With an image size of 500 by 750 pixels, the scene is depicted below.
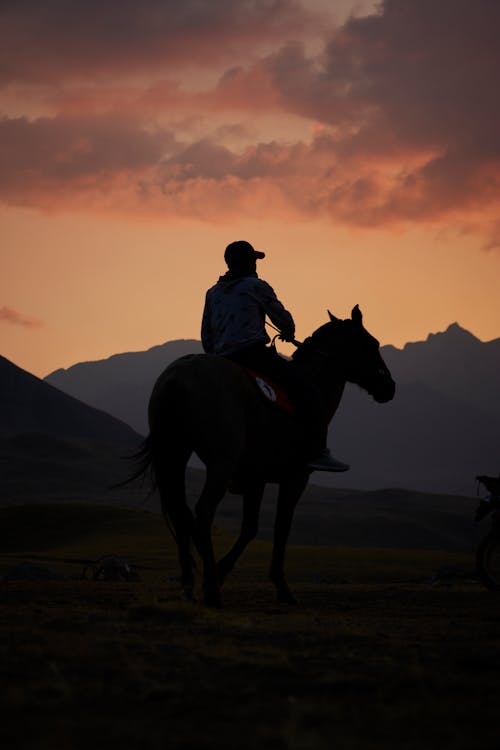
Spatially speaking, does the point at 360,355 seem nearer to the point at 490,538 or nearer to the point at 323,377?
the point at 323,377

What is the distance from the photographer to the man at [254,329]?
448 inches

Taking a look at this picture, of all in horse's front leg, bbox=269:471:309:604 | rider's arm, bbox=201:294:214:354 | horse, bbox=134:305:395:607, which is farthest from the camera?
rider's arm, bbox=201:294:214:354

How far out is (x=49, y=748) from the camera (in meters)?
3.82

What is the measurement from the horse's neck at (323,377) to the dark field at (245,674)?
225 cm

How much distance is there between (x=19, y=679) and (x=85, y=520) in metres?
51.0

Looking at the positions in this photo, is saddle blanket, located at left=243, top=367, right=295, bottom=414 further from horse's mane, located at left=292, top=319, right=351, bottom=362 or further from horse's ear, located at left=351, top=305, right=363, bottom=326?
horse's ear, located at left=351, top=305, right=363, bottom=326

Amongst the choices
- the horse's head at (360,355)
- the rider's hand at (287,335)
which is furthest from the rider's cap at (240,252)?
the horse's head at (360,355)

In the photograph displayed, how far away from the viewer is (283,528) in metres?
12.0

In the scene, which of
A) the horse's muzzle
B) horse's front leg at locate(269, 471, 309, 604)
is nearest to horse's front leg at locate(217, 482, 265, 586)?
horse's front leg at locate(269, 471, 309, 604)

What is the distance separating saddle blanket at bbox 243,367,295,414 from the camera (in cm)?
1090

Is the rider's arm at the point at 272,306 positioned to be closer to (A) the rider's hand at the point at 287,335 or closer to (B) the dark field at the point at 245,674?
(A) the rider's hand at the point at 287,335

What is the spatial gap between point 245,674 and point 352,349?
7397 millimetres

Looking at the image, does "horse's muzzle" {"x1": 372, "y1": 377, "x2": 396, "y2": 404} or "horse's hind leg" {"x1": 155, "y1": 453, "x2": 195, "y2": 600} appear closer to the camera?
"horse's hind leg" {"x1": 155, "y1": 453, "x2": 195, "y2": 600}

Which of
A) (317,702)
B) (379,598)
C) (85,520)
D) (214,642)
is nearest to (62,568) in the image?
(379,598)
